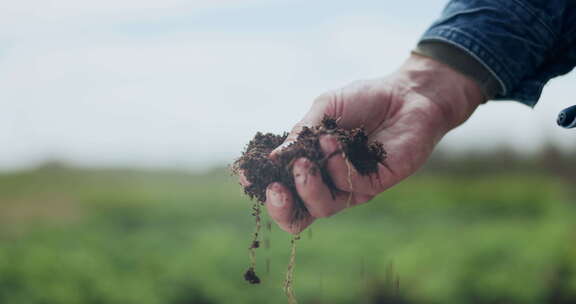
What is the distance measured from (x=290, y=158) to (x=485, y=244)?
8.12 feet

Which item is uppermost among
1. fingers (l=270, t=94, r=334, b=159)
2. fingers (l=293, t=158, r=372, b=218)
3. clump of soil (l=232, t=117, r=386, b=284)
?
fingers (l=270, t=94, r=334, b=159)

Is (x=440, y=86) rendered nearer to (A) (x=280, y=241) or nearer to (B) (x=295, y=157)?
(B) (x=295, y=157)

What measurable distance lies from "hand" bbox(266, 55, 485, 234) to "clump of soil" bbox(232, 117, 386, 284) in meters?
0.04

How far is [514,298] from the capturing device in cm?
247

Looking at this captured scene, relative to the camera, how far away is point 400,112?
32.1 inches

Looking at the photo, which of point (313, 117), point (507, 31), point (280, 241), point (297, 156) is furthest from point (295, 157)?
point (280, 241)

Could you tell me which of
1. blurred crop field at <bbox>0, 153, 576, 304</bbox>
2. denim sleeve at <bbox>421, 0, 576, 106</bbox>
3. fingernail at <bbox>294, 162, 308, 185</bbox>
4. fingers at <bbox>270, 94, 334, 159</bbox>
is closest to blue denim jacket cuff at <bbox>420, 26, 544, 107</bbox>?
denim sleeve at <bbox>421, 0, 576, 106</bbox>

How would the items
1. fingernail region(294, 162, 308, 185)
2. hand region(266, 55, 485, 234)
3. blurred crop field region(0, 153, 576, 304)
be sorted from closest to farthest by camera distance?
fingernail region(294, 162, 308, 185)
hand region(266, 55, 485, 234)
blurred crop field region(0, 153, 576, 304)

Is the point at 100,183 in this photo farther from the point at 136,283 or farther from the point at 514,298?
the point at 514,298

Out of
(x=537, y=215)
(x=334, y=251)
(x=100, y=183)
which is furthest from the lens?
(x=537, y=215)

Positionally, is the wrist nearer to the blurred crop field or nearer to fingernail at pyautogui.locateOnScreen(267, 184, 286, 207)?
fingernail at pyautogui.locateOnScreen(267, 184, 286, 207)

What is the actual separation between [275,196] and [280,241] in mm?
2078

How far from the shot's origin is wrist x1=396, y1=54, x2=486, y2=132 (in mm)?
821

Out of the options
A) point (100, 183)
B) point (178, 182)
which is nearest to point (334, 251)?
point (178, 182)
